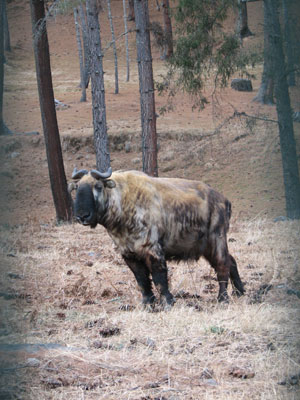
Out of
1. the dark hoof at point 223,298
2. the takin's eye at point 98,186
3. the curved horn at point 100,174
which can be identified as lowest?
the dark hoof at point 223,298

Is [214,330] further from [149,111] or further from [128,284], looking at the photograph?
[149,111]

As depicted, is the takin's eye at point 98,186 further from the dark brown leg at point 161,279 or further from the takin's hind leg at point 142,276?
the dark brown leg at point 161,279

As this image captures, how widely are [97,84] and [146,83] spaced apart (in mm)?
1387

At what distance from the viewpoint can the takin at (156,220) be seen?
7340mm

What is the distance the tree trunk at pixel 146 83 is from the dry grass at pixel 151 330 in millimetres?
5260

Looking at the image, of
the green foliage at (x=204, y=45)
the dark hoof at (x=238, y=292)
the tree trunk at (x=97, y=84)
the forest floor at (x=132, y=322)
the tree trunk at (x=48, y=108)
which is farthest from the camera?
the green foliage at (x=204, y=45)

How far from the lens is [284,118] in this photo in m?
15.3

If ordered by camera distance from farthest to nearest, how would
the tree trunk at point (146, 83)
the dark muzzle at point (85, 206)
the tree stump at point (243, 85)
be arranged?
the tree stump at point (243, 85) < the tree trunk at point (146, 83) < the dark muzzle at point (85, 206)

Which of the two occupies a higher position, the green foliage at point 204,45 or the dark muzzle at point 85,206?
the green foliage at point 204,45

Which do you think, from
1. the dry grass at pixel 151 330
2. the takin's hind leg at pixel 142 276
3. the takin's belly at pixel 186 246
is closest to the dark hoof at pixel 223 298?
the dry grass at pixel 151 330

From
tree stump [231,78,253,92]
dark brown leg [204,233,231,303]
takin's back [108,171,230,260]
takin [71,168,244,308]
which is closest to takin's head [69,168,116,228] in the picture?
takin [71,168,244,308]

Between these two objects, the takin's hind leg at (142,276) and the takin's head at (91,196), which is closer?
the takin's head at (91,196)

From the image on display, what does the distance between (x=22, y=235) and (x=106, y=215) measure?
6.19 meters

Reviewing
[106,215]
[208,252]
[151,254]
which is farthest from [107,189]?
[208,252]
